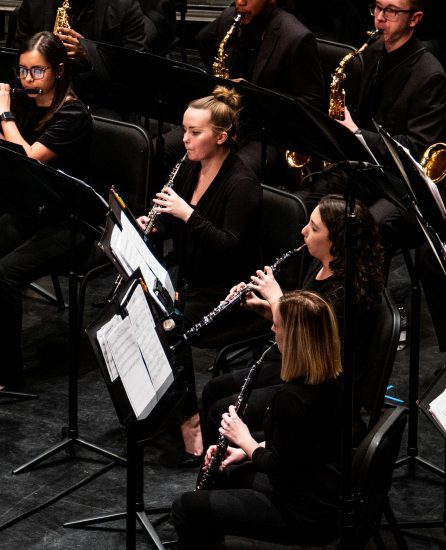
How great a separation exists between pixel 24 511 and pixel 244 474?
3.16 ft

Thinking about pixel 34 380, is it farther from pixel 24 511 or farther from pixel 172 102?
pixel 172 102

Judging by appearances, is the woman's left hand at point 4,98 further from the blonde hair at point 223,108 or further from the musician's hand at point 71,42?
the blonde hair at point 223,108

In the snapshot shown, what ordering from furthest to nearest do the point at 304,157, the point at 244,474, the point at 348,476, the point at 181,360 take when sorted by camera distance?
the point at 304,157 → the point at 181,360 → the point at 244,474 → the point at 348,476

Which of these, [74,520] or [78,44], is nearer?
[74,520]

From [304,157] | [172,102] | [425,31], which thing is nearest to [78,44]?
[172,102]

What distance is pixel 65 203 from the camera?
12.9 ft

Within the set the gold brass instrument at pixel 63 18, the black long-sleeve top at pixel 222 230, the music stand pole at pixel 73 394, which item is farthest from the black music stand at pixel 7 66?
the music stand pole at pixel 73 394

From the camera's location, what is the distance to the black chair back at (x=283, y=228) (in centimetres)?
438

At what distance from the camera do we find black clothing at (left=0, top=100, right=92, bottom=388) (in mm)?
4715

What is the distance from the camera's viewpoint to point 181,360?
14.0 feet

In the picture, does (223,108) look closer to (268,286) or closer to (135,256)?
(268,286)

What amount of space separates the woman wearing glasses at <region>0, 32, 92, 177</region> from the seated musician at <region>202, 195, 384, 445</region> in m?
1.32

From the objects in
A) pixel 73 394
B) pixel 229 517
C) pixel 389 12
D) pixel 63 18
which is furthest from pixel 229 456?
pixel 63 18

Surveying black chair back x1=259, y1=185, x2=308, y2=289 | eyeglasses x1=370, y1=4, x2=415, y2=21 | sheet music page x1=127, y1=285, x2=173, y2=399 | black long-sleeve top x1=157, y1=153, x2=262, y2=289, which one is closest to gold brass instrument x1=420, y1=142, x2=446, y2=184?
eyeglasses x1=370, y1=4, x2=415, y2=21
